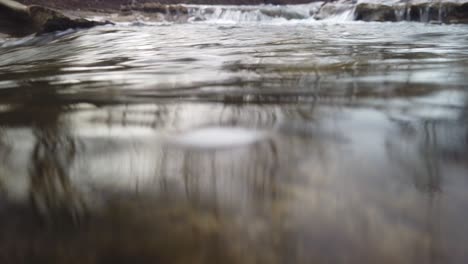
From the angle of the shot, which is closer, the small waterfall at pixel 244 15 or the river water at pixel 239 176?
the river water at pixel 239 176

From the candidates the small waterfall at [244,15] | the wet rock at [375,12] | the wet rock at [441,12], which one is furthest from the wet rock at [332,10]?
the wet rock at [441,12]

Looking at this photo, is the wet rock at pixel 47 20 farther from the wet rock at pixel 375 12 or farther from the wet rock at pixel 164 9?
the wet rock at pixel 164 9

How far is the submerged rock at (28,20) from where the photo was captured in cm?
707

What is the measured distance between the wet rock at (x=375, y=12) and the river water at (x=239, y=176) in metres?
8.80

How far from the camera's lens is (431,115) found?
1299 millimetres

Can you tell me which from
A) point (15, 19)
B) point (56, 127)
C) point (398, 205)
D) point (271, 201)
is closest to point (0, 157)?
point (56, 127)

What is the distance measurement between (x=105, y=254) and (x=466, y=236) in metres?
0.72

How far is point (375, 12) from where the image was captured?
32.1 feet

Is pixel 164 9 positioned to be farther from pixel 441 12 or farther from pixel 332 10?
pixel 441 12

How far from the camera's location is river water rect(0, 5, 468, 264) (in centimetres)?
69

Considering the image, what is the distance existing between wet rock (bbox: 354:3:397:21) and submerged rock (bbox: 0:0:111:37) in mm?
7881

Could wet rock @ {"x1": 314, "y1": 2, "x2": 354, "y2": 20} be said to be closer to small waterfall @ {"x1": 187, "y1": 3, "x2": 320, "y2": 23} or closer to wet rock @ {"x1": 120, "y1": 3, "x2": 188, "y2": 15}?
small waterfall @ {"x1": 187, "y1": 3, "x2": 320, "y2": 23}

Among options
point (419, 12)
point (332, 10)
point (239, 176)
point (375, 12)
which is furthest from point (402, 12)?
point (239, 176)

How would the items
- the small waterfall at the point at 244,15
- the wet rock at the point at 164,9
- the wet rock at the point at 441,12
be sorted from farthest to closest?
1. the wet rock at the point at 164,9
2. the small waterfall at the point at 244,15
3. the wet rock at the point at 441,12
